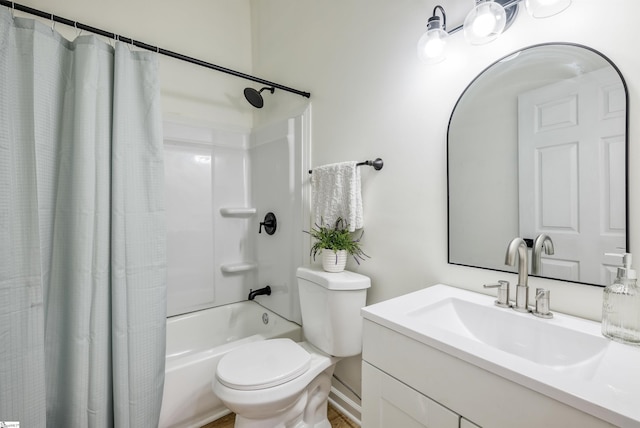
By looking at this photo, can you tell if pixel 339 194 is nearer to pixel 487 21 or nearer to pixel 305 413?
pixel 487 21

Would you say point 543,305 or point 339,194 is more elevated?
point 339,194

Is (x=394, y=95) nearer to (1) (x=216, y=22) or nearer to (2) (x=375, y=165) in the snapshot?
(2) (x=375, y=165)

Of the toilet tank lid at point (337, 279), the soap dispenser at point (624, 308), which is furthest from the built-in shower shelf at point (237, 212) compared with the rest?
the soap dispenser at point (624, 308)

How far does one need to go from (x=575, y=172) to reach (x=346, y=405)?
5.12 ft

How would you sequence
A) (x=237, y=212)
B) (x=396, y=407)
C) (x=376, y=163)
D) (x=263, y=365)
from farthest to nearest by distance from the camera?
(x=237, y=212) < (x=376, y=163) < (x=263, y=365) < (x=396, y=407)

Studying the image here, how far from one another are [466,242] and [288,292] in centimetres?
123

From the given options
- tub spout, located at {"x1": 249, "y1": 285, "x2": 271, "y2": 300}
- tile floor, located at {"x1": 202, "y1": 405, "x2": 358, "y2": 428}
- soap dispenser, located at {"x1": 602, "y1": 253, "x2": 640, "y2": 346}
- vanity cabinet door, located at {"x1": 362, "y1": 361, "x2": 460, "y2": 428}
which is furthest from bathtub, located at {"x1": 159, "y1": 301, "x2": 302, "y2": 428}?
soap dispenser, located at {"x1": 602, "y1": 253, "x2": 640, "y2": 346}

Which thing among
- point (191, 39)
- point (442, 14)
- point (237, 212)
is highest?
point (191, 39)

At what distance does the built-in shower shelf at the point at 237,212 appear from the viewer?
7.36ft

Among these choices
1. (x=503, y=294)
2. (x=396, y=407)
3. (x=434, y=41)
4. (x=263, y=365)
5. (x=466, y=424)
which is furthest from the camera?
(x=263, y=365)

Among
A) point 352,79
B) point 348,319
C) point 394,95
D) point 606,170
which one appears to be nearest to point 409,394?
point 348,319

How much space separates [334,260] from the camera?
1.46 m

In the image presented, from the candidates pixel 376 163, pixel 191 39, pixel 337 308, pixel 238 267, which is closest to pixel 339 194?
pixel 376 163

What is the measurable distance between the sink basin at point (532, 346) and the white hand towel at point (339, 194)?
1.71 ft
